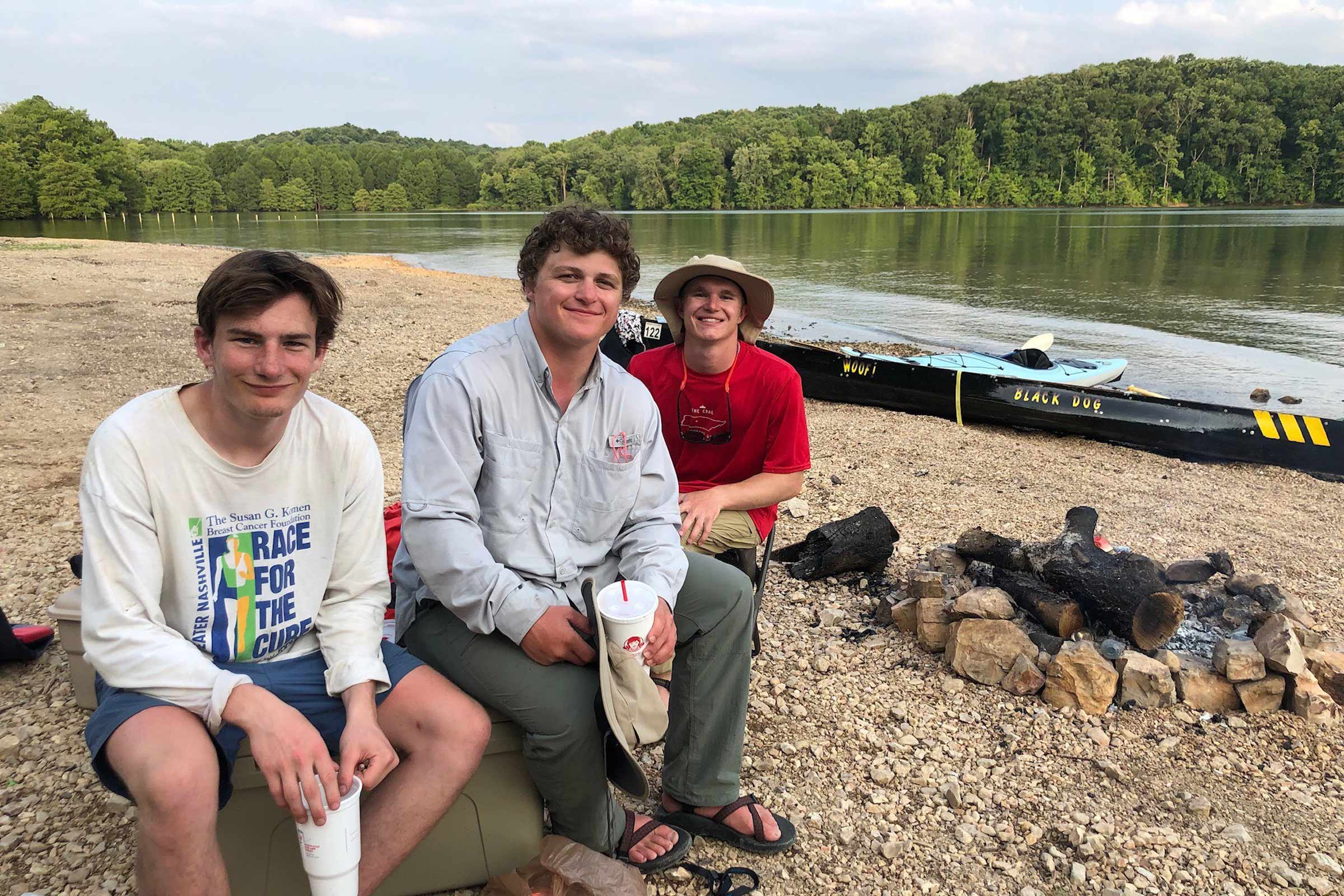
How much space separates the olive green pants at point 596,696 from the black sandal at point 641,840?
0.14 feet

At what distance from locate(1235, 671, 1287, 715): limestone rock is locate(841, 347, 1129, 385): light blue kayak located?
6841 millimetres

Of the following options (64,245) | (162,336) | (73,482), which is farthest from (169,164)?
(73,482)

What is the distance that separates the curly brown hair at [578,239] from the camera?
2617 mm

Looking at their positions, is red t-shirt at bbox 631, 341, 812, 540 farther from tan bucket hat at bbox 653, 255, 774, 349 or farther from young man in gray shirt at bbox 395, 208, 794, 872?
young man in gray shirt at bbox 395, 208, 794, 872

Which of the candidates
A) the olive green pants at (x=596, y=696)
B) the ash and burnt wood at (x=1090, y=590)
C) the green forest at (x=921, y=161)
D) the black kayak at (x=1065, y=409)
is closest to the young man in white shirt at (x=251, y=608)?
the olive green pants at (x=596, y=696)

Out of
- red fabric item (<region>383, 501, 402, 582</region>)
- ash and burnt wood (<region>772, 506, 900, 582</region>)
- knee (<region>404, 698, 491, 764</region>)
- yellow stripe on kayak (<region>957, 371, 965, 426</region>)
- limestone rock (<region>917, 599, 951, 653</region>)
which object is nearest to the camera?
knee (<region>404, 698, 491, 764</region>)

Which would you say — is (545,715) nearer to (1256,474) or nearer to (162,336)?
(1256,474)

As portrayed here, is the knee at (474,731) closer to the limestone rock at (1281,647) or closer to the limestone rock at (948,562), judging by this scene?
the limestone rock at (948,562)

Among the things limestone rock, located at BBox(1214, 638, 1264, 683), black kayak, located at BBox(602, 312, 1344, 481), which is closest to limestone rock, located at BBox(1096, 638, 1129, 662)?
limestone rock, located at BBox(1214, 638, 1264, 683)

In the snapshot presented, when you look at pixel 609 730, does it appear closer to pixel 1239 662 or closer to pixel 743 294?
pixel 743 294

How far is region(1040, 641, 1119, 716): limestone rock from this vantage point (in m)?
3.53

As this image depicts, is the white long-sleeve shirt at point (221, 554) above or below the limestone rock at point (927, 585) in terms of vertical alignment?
above

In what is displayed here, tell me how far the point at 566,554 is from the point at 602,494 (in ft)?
0.72

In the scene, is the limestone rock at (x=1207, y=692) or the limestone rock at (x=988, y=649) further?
the limestone rock at (x=988, y=649)
